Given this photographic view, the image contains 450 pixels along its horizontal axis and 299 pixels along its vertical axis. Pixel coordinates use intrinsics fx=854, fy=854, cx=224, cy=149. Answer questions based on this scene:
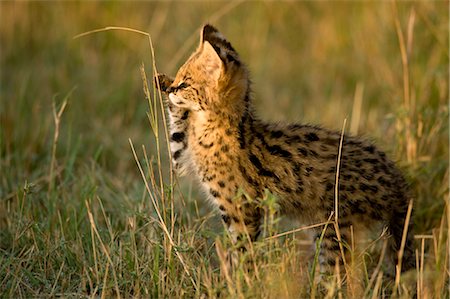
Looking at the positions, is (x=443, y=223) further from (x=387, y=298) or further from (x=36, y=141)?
(x=36, y=141)

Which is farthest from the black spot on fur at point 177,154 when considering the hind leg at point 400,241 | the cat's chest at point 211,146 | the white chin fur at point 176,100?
the hind leg at point 400,241

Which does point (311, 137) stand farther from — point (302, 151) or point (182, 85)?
point (182, 85)

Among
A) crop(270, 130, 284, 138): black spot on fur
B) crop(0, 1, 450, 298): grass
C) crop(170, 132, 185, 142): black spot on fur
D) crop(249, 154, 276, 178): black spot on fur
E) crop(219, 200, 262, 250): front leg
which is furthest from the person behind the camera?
crop(170, 132, 185, 142): black spot on fur

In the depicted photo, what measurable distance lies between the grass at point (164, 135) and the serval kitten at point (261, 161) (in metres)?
0.23

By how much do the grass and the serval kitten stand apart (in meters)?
0.23

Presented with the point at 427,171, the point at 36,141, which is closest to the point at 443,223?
the point at 427,171

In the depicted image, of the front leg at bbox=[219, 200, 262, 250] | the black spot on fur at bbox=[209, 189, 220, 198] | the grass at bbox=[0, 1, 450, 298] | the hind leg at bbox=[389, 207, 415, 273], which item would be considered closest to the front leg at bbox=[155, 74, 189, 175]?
the grass at bbox=[0, 1, 450, 298]

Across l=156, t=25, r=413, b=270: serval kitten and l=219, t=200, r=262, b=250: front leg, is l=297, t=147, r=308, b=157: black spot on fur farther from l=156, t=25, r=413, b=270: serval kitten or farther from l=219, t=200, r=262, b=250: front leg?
l=219, t=200, r=262, b=250: front leg

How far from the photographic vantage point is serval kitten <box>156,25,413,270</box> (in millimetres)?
4723

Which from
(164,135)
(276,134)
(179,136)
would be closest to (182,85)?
(179,136)

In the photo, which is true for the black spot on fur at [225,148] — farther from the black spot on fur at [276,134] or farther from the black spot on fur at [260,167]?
the black spot on fur at [276,134]

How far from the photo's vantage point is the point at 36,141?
6.73 m

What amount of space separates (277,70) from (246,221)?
443cm

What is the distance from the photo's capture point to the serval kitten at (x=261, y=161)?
472 centimetres
